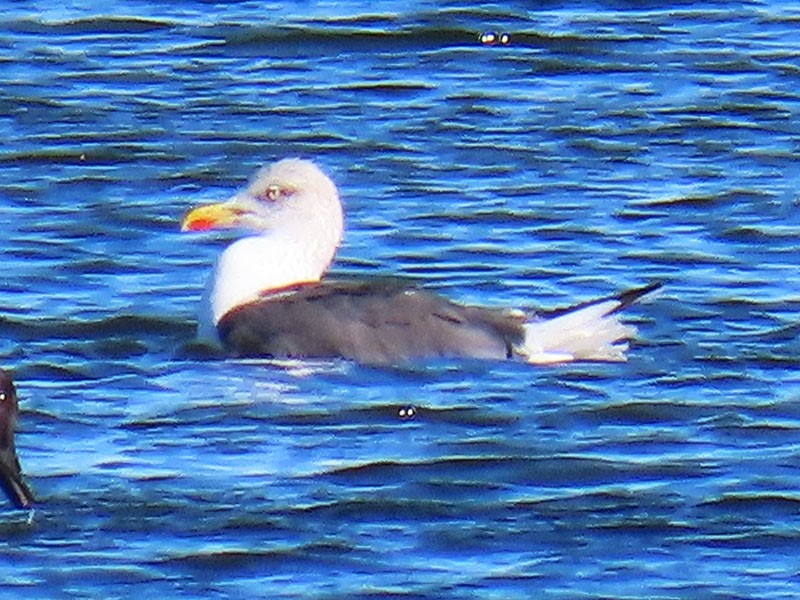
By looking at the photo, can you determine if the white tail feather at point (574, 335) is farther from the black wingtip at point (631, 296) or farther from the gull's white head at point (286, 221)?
the gull's white head at point (286, 221)

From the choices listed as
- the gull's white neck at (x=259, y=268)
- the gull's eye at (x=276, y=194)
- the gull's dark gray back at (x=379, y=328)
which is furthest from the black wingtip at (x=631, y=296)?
the gull's eye at (x=276, y=194)

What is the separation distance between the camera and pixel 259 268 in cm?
1344

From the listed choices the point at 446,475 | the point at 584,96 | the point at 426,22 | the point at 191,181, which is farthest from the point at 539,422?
the point at 426,22

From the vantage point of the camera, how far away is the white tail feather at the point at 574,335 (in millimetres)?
12516

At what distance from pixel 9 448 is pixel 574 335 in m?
3.58

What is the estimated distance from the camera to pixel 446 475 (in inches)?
431

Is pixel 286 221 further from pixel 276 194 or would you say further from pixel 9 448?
pixel 9 448

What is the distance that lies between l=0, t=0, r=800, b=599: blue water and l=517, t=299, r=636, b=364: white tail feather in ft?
0.32

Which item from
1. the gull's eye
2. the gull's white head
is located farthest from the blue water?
the gull's eye

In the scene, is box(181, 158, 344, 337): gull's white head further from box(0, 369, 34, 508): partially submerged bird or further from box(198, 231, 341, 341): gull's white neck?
box(0, 369, 34, 508): partially submerged bird

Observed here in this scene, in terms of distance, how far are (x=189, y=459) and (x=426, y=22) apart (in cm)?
795

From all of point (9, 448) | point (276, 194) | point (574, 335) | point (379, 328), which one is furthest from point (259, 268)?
point (9, 448)

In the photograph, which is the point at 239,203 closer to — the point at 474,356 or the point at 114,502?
the point at 474,356

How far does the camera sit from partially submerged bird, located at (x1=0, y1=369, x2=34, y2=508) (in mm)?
9164
